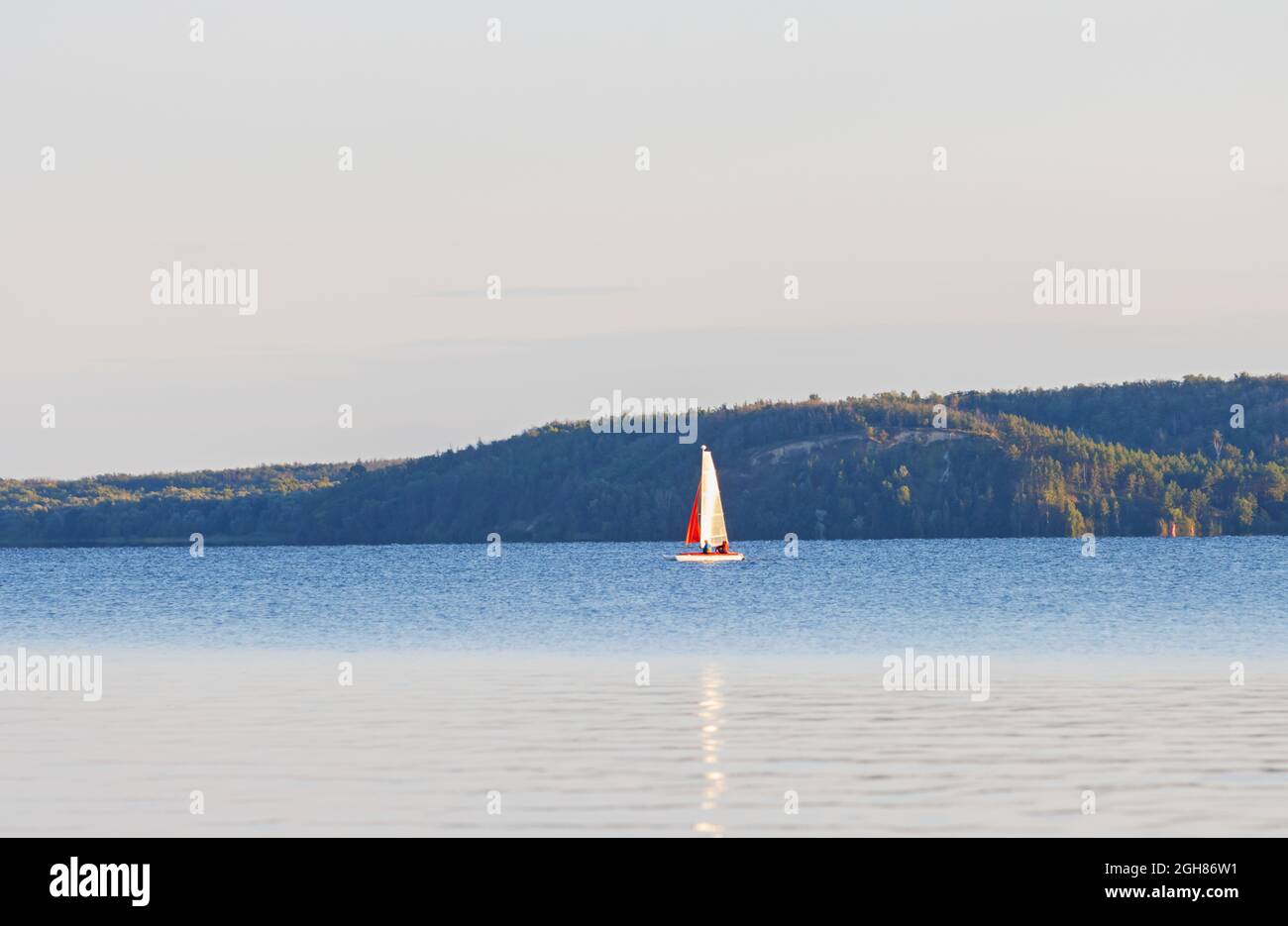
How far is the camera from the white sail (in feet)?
358

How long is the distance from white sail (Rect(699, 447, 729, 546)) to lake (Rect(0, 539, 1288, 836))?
135 ft

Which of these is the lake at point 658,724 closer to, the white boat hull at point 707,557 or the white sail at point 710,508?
the white sail at point 710,508

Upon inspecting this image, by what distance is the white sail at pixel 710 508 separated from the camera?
10906 centimetres

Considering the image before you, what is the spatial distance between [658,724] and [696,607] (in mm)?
38313

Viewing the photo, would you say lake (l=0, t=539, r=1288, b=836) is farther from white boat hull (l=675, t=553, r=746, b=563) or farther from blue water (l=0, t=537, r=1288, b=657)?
white boat hull (l=675, t=553, r=746, b=563)

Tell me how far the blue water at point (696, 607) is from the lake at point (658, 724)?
1.30ft

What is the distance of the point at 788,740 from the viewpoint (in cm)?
2756

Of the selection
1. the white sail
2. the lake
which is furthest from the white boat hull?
the lake

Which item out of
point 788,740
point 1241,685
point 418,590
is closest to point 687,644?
point 1241,685

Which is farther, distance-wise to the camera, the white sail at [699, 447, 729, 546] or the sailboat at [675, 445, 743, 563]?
the sailboat at [675, 445, 743, 563]
